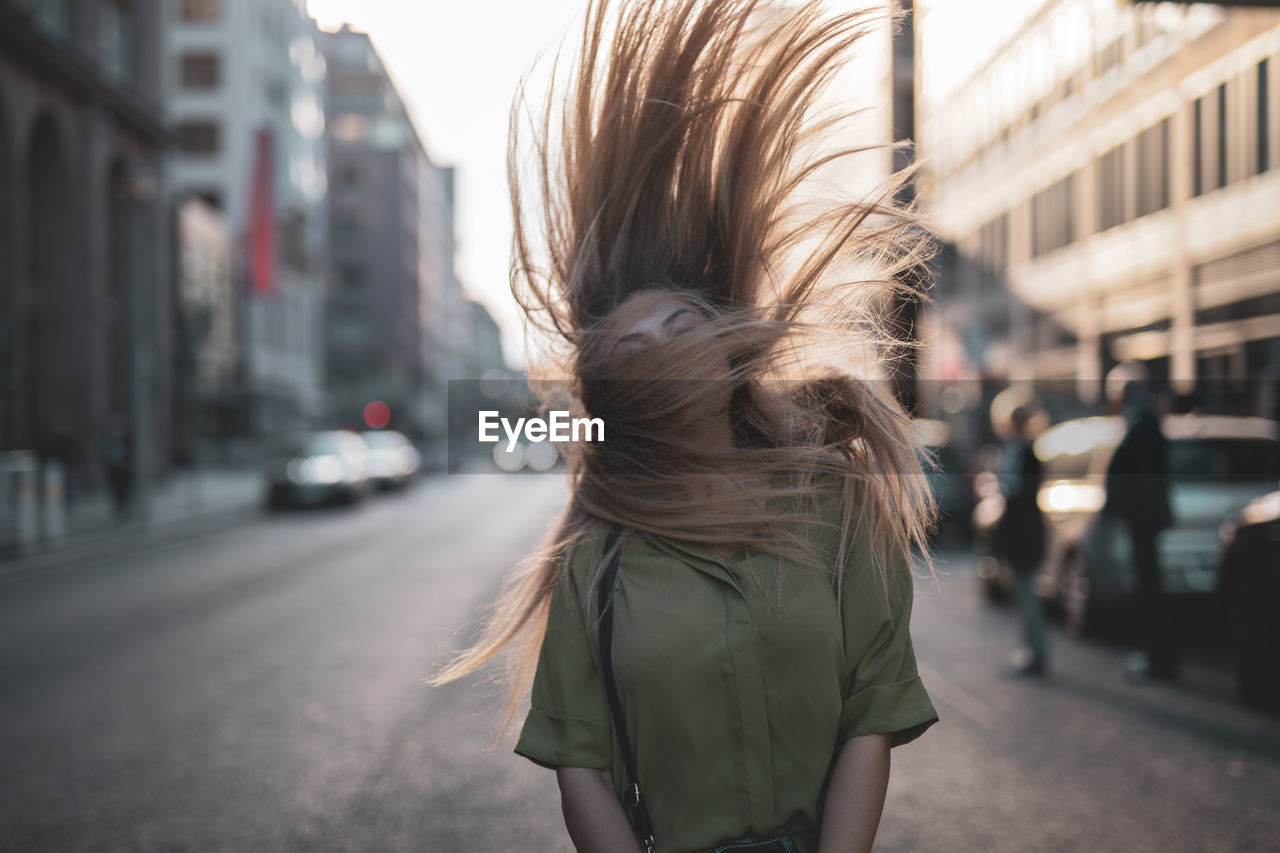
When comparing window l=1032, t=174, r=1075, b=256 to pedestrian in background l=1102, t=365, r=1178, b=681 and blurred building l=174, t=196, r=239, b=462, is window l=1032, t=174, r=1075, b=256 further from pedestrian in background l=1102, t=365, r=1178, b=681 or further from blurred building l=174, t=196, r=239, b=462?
blurred building l=174, t=196, r=239, b=462

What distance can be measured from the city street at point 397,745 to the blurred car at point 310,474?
15.2 metres

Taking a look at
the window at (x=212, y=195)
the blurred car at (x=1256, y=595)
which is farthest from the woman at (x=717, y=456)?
the window at (x=212, y=195)

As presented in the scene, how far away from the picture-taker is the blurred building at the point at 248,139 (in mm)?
52844

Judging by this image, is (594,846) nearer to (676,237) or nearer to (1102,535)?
(676,237)

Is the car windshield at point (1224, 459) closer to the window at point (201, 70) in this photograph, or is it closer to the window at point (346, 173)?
the window at point (201, 70)

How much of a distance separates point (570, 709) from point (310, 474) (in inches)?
1003

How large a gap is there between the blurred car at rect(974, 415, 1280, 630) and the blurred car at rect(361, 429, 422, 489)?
26.8 m

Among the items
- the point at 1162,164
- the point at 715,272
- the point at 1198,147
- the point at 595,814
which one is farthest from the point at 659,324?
the point at 1162,164

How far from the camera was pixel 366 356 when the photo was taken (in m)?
86.6

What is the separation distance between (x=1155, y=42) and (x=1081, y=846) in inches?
922

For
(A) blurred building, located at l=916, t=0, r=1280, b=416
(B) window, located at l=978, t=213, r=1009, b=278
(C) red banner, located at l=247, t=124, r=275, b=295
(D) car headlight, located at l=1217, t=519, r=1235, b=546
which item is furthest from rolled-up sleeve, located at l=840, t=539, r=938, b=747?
(B) window, located at l=978, t=213, r=1009, b=278

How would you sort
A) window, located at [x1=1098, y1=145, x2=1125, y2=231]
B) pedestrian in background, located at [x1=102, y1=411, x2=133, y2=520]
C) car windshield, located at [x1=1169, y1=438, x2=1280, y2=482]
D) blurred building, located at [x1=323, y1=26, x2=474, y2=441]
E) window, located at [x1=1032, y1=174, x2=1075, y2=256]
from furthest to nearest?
blurred building, located at [x1=323, y1=26, x2=474, y2=441] → window, located at [x1=1032, y1=174, x2=1075, y2=256] → window, located at [x1=1098, y1=145, x2=1125, y2=231] → pedestrian in background, located at [x1=102, y1=411, x2=133, y2=520] → car windshield, located at [x1=1169, y1=438, x2=1280, y2=482]

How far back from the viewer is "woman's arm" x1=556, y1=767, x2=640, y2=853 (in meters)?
1.74

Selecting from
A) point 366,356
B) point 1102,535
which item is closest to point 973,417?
point 1102,535
